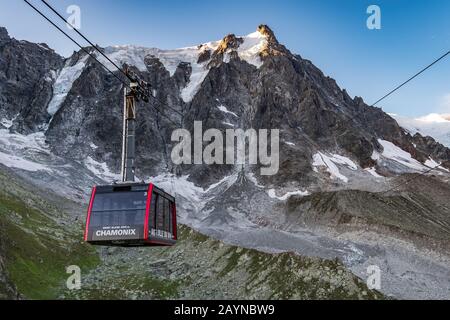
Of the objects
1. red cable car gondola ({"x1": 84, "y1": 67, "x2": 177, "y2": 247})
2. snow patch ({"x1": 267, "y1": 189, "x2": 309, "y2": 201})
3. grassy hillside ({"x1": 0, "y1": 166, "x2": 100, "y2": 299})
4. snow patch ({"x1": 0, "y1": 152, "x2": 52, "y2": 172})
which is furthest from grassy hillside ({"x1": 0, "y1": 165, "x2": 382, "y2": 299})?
snow patch ({"x1": 267, "y1": 189, "x2": 309, "y2": 201})

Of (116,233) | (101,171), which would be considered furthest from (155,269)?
(101,171)

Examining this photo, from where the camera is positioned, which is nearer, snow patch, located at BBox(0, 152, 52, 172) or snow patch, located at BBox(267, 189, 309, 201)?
snow patch, located at BBox(0, 152, 52, 172)

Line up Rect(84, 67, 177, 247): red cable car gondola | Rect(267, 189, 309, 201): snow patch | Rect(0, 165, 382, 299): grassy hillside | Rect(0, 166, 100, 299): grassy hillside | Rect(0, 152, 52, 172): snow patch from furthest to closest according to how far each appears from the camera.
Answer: Rect(267, 189, 309, 201): snow patch < Rect(0, 152, 52, 172): snow patch < Rect(0, 166, 100, 299): grassy hillside < Rect(0, 165, 382, 299): grassy hillside < Rect(84, 67, 177, 247): red cable car gondola

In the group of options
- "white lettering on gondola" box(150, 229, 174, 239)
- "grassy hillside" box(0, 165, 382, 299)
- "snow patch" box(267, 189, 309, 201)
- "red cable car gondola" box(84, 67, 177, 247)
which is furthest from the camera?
"snow patch" box(267, 189, 309, 201)

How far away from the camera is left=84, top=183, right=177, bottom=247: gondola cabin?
26594mm

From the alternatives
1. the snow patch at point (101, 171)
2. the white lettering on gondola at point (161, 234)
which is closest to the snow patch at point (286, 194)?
the snow patch at point (101, 171)

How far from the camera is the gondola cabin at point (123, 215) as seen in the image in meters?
26.6

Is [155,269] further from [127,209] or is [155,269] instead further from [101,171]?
[101,171]

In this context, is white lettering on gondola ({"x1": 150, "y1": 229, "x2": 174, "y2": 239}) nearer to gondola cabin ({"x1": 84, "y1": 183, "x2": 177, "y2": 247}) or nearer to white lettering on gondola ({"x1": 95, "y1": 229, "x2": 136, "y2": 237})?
gondola cabin ({"x1": 84, "y1": 183, "x2": 177, "y2": 247})

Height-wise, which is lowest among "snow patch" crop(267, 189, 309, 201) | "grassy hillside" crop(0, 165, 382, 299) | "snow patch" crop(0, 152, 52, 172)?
"grassy hillside" crop(0, 165, 382, 299)

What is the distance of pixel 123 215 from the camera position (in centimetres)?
2686

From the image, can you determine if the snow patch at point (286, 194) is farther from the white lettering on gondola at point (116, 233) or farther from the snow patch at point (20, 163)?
the white lettering on gondola at point (116, 233)

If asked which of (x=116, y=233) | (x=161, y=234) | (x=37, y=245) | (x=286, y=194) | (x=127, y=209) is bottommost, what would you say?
(x=116, y=233)

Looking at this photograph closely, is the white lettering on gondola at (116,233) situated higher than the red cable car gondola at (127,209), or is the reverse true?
the red cable car gondola at (127,209)
